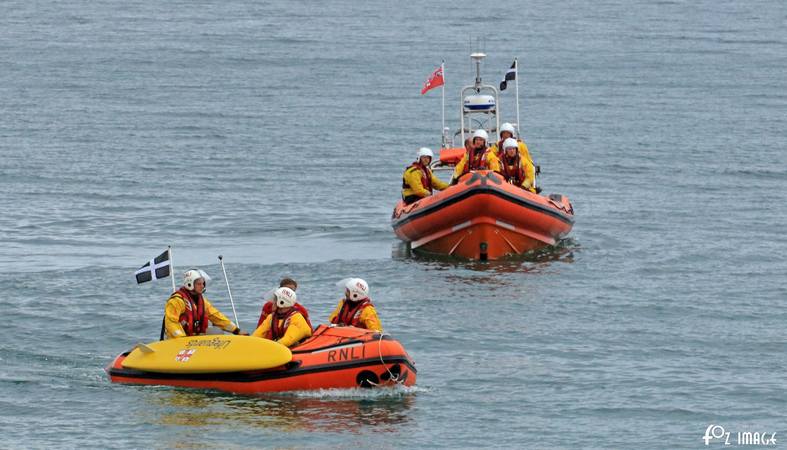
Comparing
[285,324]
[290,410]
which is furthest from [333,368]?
[285,324]

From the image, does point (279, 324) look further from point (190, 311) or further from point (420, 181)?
point (420, 181)

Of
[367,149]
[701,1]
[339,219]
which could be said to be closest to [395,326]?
[339,219]

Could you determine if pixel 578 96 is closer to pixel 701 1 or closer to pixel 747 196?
pixel 747 196

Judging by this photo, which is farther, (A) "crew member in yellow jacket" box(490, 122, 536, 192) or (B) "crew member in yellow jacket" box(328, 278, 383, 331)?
(A) "crew member in yellow jacket" box(490, 122, 536, 192)

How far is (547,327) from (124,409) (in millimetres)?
7464

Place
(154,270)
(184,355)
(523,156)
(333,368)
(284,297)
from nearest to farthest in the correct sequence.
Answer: (333,368), (284,297), (184,355), (154,270), (523,156)

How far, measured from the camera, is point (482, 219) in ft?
91.0

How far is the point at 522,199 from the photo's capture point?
27719 mm

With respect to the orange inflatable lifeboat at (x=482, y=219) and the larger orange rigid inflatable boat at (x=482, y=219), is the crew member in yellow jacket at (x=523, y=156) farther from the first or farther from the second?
the larger orange rigid inflatable boat at (x=482, y=219)

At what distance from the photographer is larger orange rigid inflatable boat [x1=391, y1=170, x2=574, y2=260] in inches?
1078

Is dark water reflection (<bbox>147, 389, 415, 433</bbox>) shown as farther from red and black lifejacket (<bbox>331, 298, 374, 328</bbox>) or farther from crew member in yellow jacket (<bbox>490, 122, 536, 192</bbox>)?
crew member in yellow jacket (<bbox>490, 122, 536, 192</bbox>)

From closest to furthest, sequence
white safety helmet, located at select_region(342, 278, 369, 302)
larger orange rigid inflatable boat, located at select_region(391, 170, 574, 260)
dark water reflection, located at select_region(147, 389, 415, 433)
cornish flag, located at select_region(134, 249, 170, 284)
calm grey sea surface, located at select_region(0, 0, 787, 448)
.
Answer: dark water reflection, located at select_region(147, 389, 415, 433) → calm grey sea surface, located at select_region(0, 0, 787, 448) → white safety helmet, located at select_region(342, 278, 369, 302) → cornish flag, located at select_region(134, 249, 170, 284) → larger orange rigid inflatable boat, located at select_region(391, 170, 574, 260)

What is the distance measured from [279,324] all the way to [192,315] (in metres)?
1.26

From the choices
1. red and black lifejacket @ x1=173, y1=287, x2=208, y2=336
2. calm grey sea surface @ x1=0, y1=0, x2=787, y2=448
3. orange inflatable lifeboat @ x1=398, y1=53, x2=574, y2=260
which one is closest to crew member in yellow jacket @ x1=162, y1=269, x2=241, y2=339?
red and black lifejacket @ x1=173, y1=287, x2=208, y2=336
